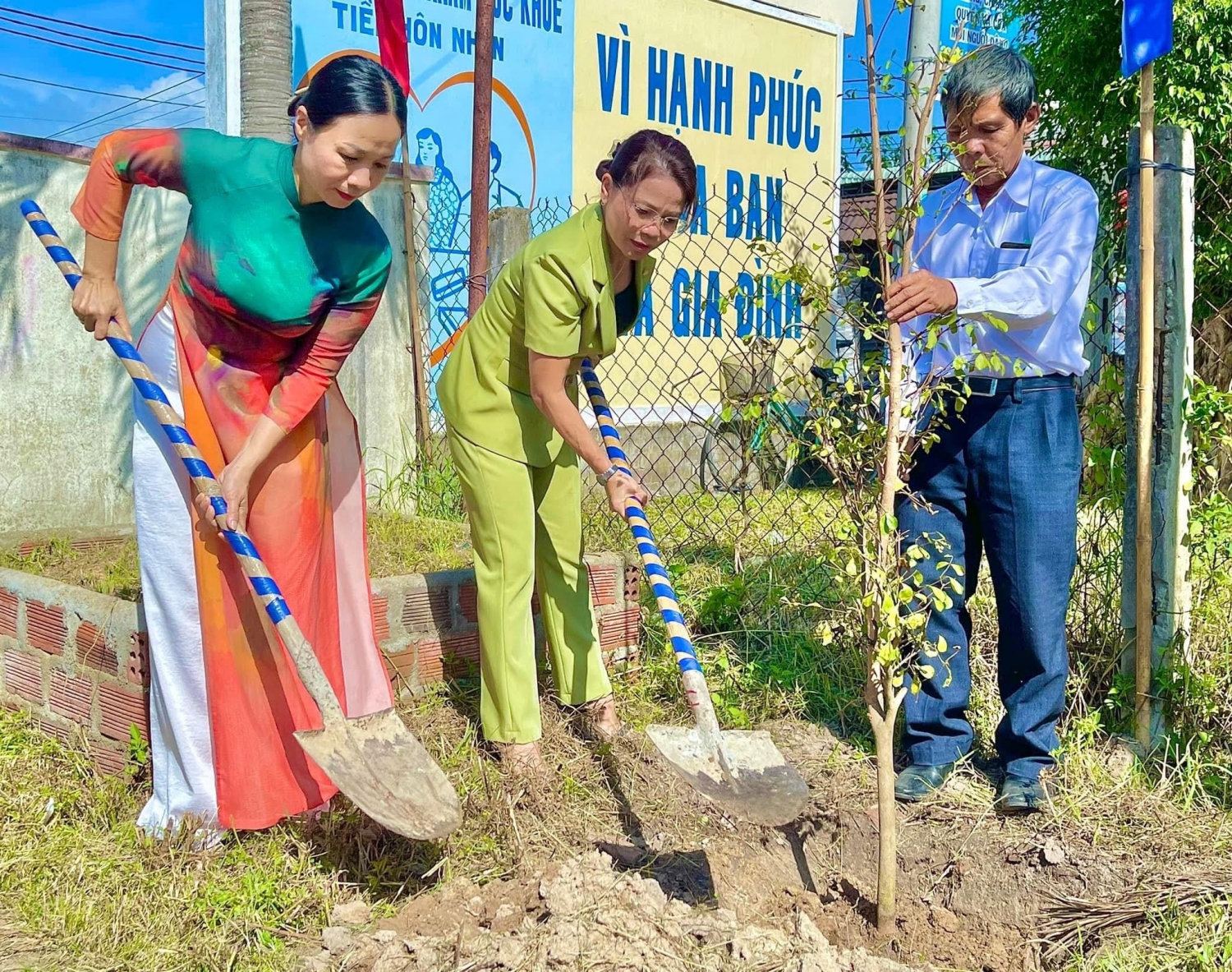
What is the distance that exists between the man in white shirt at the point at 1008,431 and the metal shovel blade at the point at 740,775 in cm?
55

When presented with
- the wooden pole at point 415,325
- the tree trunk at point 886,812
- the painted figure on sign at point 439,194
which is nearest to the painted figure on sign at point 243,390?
the tree trunk at point 886,812

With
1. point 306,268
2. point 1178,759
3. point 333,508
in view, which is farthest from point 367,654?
point 1178,759

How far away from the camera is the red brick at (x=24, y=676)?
11.9 feet

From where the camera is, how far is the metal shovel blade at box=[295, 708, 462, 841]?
8.56ft

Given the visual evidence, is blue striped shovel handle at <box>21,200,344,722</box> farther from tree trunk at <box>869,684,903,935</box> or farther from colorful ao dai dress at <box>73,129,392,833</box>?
tree trunk at <box>869,684,903,935</box>

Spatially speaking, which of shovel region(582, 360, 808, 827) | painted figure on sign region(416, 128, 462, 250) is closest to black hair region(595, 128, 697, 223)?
shovel region(582, 360, 808, 827)

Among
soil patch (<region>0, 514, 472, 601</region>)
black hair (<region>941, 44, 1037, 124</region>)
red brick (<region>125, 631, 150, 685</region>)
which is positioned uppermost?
black hair (<region>941, 44, 1037, 124</region>)

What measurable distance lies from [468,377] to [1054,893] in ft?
6.59

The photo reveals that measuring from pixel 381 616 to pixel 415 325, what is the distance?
7.62 feet

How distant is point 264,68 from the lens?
4855mm

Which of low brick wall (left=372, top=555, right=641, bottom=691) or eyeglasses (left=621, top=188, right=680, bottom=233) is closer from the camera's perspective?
eyeglasses (left=621, top=188, right=680, bottom=233)

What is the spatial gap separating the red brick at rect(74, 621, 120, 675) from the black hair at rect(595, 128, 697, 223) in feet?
6.37

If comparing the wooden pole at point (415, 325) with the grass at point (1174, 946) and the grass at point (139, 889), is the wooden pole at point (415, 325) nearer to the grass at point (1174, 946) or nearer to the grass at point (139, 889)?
the grass at point (139, 889)

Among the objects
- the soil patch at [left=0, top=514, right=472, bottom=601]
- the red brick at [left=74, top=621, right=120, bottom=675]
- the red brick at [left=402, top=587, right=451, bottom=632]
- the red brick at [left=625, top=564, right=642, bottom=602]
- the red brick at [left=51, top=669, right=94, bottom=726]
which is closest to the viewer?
the red brick at [left=74, top=621, right=120, bottom=675]
